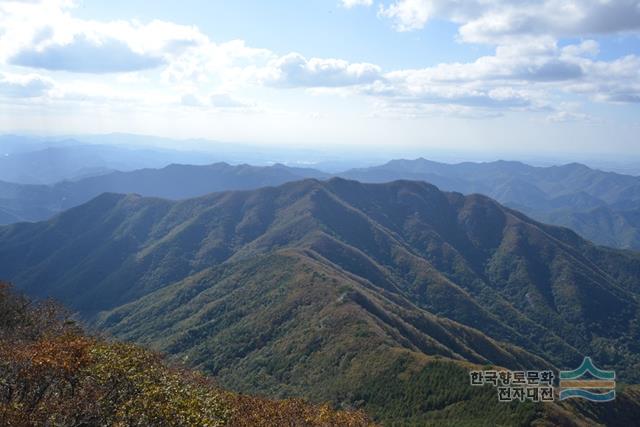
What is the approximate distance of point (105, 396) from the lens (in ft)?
95.2

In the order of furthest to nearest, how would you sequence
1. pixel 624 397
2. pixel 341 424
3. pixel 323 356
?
1. pixel 323 356
2. pixel 624 397
3. pixel 341 424

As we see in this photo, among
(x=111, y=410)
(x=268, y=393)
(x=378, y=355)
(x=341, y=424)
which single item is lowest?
(x=268, y=393)

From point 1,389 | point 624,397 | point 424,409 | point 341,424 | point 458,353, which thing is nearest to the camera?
point 1,389

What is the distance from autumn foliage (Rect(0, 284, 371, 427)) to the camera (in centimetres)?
2656

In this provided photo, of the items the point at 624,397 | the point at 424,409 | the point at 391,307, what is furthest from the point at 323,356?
the point at 624,397

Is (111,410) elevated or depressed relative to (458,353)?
elevated

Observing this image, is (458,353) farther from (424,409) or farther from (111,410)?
A: (111,410)

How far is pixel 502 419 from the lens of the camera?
273 ft

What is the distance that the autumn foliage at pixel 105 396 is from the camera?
26.6m

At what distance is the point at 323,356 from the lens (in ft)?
406

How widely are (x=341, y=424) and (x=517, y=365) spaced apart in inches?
5667

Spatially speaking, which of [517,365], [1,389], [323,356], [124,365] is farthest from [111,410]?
[517,365]

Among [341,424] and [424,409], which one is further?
[424,409]

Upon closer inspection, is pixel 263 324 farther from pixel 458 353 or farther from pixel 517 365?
pixel 517 365
